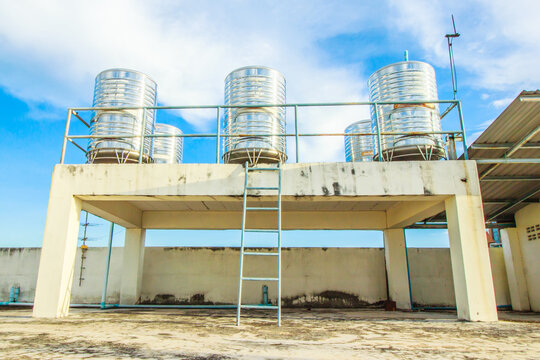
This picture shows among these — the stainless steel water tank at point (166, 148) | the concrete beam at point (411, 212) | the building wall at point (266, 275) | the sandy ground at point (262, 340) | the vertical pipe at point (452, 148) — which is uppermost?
the stainless steel water tank at point (166, 148)

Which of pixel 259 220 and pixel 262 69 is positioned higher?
pixel 262 69

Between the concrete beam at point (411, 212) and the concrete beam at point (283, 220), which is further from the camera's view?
the concrete beam at point (283, 220)

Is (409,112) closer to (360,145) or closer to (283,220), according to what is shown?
(360,145)

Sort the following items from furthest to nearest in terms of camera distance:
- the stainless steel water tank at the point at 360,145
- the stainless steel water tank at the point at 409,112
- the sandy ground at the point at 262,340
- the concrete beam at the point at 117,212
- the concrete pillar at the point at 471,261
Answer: the stainless steel water tank at the point at 360,145
the concrete beam at the point at 117,212
the stainless steel water tank at the point at 409,112
the concrete pillar at the point at 471,261
the sandy ground at the point at 262,340

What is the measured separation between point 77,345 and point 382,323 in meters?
3.86

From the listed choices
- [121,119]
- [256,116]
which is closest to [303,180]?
[256,116]

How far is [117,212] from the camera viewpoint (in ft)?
24.4

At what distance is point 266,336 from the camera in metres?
3.95

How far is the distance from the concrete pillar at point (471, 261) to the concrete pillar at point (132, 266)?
6.84 metres

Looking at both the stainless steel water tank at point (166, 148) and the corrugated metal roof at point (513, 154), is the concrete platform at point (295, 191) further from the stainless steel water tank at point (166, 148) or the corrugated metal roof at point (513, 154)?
the stainless steel water tank at point (166, 148)

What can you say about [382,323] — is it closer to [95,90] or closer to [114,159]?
[114,159]

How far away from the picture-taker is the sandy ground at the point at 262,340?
3.04 m

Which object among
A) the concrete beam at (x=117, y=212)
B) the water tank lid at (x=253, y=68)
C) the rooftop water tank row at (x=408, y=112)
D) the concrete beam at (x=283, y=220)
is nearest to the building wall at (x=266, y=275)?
the concrete beam at (x=283, y=220)

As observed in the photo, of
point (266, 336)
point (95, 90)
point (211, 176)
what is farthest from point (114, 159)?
point (266, 336)
